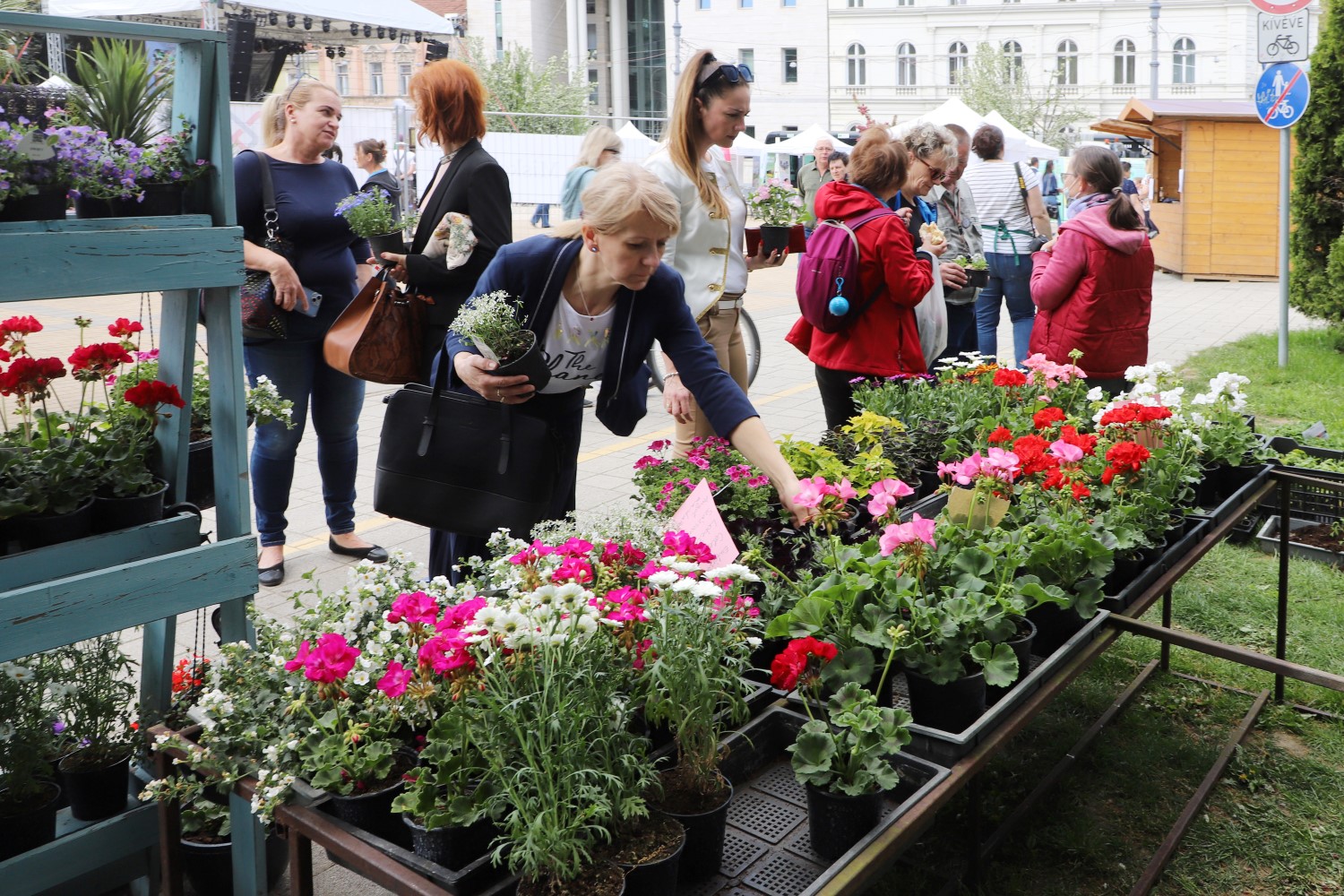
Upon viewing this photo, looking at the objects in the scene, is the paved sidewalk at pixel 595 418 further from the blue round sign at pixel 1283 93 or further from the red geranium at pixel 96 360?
the blue round sign at pixel 1283 93

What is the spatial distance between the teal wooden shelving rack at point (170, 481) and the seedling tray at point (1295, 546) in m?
4.42

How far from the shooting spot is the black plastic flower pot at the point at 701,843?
1.70 meters

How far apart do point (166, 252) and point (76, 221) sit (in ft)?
0.53

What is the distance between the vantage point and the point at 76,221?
2066mm

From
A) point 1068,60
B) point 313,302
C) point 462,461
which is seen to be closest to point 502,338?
point 462,461

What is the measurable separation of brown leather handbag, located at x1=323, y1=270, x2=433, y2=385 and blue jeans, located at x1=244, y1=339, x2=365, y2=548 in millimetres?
699

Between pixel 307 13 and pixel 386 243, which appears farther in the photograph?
pixel 307 13

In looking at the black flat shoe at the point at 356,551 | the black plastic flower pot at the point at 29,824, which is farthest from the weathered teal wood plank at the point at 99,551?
the black flat shoe at the point at 356,551

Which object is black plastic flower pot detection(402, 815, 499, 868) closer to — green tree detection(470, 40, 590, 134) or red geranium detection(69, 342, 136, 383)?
red geranium detection(69, 342, 136, 383)

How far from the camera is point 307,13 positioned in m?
8.21

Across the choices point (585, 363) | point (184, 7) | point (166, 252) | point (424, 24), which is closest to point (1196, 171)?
point (424, 24)

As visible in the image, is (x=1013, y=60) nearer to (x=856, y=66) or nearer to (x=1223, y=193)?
(x=856, y=66)

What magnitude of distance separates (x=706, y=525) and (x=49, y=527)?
1.28 m

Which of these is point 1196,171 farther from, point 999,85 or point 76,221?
point 999,85
